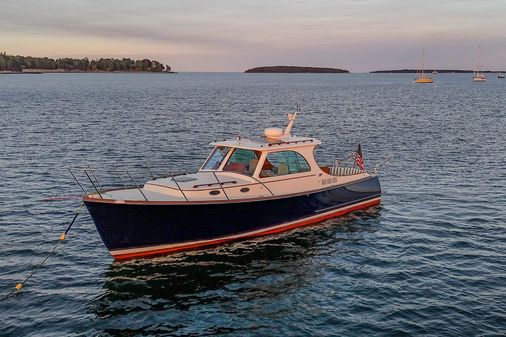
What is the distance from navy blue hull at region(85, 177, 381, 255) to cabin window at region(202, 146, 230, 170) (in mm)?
2550

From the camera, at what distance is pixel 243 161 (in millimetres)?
18344

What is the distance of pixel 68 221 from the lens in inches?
781

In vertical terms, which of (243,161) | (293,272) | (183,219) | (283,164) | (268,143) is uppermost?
(268,143)

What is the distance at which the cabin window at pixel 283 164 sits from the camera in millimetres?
18078

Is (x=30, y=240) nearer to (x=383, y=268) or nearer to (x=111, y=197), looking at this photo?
(x=111, y=197)

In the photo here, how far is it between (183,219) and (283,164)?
4.61 metres

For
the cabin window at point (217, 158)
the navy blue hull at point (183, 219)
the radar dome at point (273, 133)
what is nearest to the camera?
the navy blue hull at point (183, 219)

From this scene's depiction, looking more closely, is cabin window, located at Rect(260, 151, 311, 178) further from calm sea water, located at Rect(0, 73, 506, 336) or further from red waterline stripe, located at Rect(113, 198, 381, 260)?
calm sea water, located at Rect(0, 73, 506, 336)

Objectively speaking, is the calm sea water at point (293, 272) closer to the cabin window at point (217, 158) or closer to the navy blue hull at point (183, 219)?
the navy blue hull at point (183, 219)

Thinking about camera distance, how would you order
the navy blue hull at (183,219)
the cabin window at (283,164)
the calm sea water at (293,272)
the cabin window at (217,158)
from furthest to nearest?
the cabin window at (217,158) < the cabin window at (283,164) < the navy blue hull at (183,219) < the calm sea water at (293,272)

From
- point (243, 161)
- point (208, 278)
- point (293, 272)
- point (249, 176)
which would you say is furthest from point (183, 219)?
point (293, 272)

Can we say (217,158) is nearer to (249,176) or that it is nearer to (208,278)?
(249,176)

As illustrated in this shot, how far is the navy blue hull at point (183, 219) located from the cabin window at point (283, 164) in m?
1.01

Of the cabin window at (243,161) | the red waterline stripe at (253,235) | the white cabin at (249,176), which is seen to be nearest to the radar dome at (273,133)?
the white cabin at (249,176)
